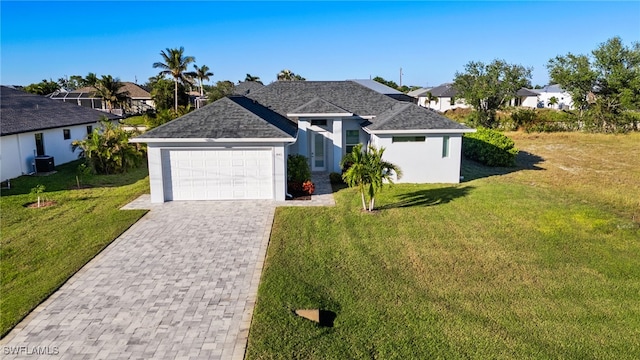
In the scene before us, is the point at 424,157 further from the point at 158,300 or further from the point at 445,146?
the point at 158,300

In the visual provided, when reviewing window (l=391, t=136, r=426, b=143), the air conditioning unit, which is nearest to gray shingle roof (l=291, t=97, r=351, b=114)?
window (l=391, t=136, r=426, b=143)

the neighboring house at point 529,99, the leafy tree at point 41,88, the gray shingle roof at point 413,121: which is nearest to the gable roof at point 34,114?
the gray shingle roof at point 413,121

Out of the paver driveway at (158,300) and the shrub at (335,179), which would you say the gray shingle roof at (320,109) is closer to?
the shrub at (335,179)

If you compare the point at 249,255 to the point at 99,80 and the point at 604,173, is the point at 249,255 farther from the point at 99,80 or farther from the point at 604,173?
the point at 99,80

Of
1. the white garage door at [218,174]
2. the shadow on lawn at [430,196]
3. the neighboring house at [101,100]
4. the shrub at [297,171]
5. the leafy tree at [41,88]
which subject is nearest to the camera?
the shadow on lawn at [430,196]

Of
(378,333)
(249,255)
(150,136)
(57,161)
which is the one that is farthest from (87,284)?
(57,161)
